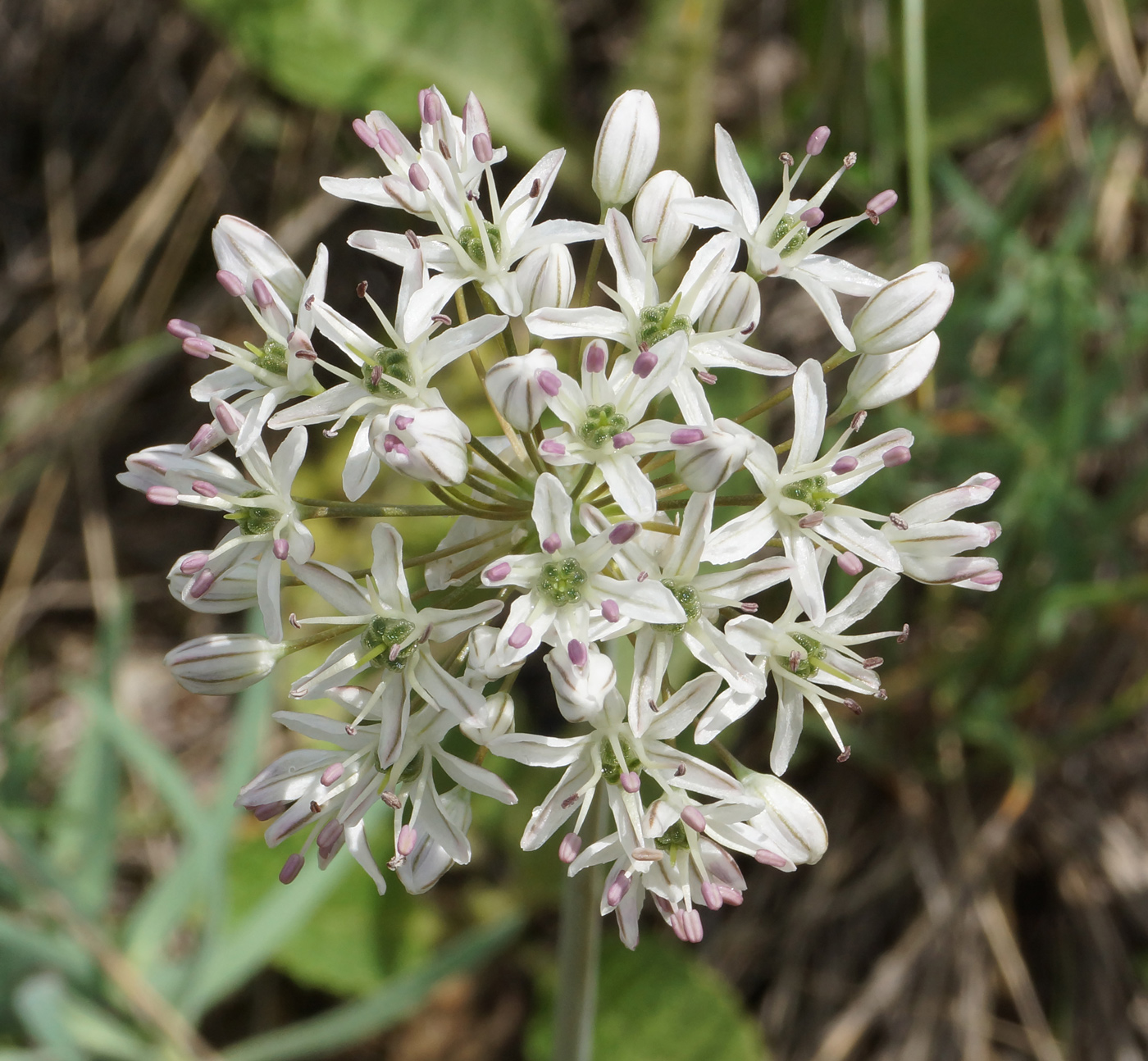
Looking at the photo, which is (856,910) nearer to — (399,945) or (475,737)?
(399,945)

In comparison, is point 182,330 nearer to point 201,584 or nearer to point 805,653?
point 201,584

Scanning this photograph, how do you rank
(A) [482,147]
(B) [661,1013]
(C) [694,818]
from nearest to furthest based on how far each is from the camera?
1. (C) [694,818]
2. (A) [482,147]
3. (B) [661,1013]

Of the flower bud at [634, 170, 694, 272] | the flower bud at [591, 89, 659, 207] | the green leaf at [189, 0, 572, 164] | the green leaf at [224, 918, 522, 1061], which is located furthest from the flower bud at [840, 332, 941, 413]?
the green leaf at [189, 0, 572, 164]

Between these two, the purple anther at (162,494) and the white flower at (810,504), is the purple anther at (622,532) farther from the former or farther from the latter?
the purple anther at (162,494)

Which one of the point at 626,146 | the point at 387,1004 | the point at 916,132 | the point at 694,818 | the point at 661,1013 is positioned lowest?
the point at 661,1013

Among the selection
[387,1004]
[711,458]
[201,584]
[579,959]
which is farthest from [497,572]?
[387,1004]

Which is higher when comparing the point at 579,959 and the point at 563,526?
the point at 563,526
